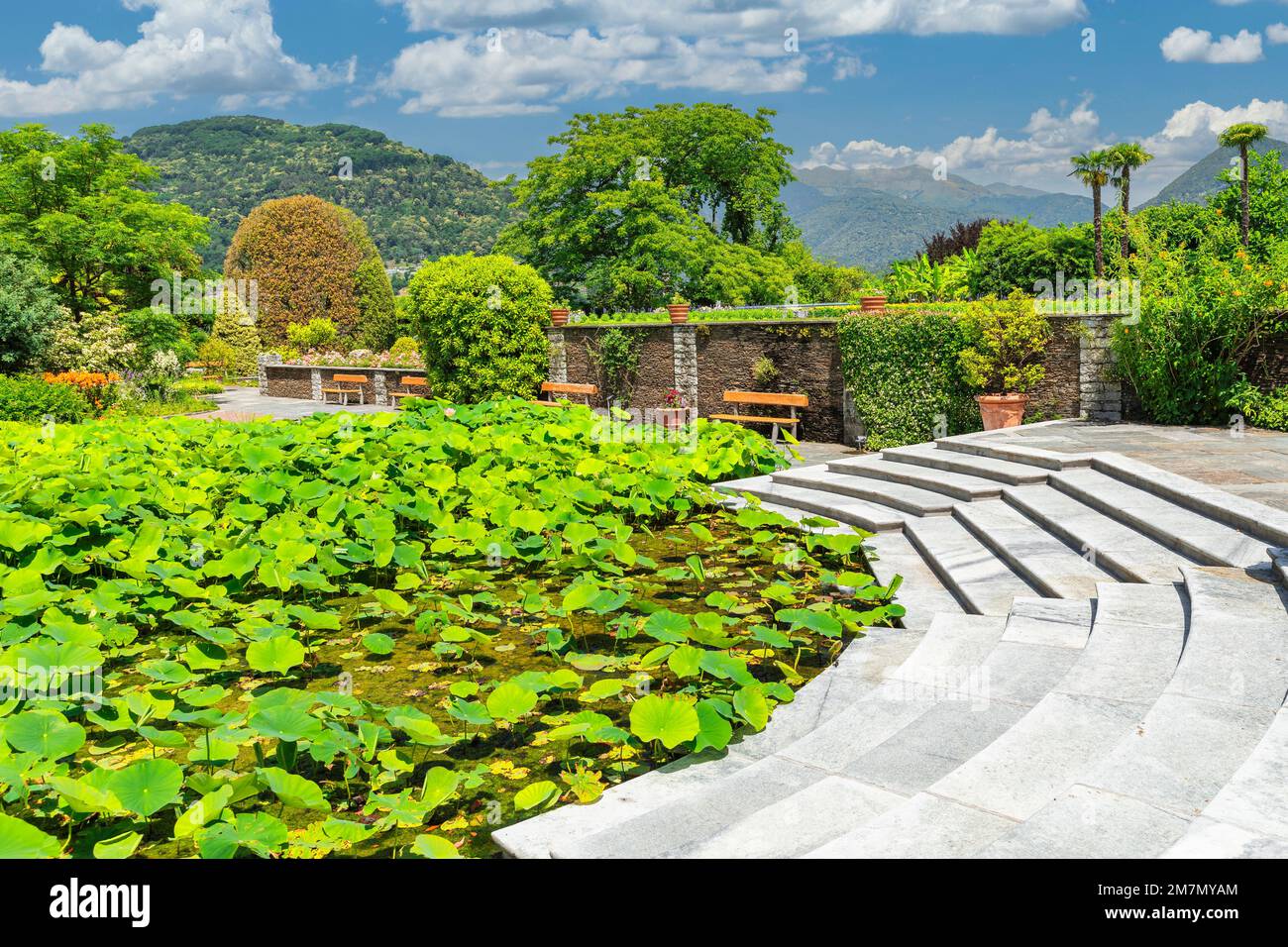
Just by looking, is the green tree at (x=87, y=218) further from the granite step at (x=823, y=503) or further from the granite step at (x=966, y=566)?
the granite step at (x=966, y=566)

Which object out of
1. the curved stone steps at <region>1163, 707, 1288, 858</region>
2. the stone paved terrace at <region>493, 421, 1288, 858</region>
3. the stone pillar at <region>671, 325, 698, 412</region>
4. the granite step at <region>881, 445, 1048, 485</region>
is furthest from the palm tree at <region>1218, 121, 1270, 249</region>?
the curved stone steps at <region>1163, 707, 1288, 858</region>

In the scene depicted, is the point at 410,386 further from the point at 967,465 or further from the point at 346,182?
the point at 346,182

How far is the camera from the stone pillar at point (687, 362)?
16.6m

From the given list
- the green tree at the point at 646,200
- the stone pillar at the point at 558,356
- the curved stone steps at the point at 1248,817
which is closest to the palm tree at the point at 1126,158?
the green tree at the point at 646,200

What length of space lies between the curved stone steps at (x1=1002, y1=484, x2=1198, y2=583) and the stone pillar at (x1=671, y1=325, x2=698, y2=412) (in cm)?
869

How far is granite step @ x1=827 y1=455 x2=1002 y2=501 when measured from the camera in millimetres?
8430

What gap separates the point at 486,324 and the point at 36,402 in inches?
309

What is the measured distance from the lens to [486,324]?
751 inches

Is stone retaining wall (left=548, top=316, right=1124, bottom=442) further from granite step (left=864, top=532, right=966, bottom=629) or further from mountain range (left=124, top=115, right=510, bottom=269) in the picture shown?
mountain range (left=124, top=115, right=510, bottom=269)

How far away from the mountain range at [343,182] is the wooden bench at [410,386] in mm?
58398

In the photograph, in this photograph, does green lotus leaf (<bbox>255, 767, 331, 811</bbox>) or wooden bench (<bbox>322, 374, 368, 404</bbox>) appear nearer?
green lotus leaf (<bbox>255, 767, 331, 811</bbox>)
